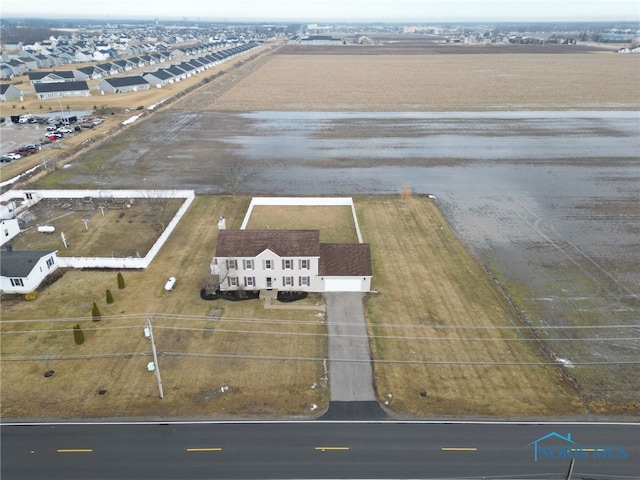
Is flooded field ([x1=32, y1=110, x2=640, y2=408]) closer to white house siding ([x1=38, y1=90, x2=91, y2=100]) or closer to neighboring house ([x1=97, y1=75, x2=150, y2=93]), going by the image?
neighboring house ([x1=97, y1=75, x2=150, y2=93])

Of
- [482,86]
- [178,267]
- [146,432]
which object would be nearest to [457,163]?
[178,267]

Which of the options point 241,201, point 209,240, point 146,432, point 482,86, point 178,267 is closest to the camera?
point 146,432

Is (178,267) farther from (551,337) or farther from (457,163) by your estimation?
(457,163)

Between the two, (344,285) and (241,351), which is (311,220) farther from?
(241,351)

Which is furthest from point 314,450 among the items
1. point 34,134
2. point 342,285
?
point 34,134

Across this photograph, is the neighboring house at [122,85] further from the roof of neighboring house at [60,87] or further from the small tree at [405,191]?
the small tree at [405,191]

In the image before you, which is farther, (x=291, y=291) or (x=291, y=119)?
(x=291, y=119)
